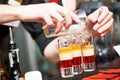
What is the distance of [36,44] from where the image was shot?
1.89 m

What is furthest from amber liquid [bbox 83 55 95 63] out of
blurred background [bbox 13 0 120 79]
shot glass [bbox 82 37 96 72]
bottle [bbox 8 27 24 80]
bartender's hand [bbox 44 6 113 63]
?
blurred background [bbox 13 0 120 79]

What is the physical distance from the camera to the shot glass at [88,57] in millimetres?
1125

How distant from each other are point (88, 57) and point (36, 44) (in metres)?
0.82

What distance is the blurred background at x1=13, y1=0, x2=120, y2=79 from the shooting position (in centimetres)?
177

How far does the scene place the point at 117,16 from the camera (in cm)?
193

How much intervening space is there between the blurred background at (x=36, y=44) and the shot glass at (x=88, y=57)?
594 mm

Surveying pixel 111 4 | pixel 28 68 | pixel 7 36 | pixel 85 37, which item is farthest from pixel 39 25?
pixel 111 4

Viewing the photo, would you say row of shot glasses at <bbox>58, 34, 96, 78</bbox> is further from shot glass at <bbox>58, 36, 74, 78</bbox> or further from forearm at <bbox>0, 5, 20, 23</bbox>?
forearm at <bbox>0, 5, 20, 23</bbox>

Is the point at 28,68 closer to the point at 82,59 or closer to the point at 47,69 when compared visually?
the point at 47,69

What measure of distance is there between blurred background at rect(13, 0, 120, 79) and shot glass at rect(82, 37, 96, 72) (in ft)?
1.95

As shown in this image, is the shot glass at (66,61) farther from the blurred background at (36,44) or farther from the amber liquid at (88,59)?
the blurred background at (36,44)

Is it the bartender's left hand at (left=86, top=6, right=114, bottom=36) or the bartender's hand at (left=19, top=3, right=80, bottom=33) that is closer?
the bartender's hand at (left=19, top=3, right=80, bottom=33)

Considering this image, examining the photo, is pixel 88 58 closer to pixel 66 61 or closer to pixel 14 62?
pixel 66 61

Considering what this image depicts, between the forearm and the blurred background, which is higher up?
the forearm
